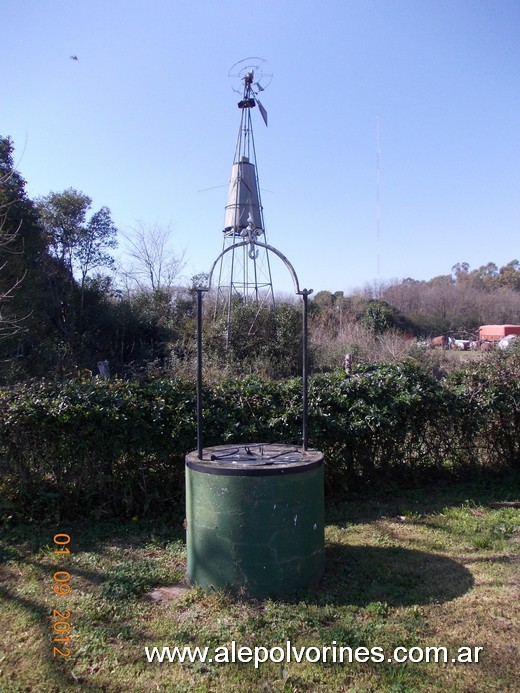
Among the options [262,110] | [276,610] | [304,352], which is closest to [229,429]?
[304,352]

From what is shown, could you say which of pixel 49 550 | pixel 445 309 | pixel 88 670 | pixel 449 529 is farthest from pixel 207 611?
pixel 445 309

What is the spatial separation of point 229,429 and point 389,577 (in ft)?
6.71

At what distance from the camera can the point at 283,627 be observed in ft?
10.5

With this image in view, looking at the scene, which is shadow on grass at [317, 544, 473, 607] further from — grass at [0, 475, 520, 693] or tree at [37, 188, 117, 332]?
tree at [37, 188, 117, 332]

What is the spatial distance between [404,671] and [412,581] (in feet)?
3.66

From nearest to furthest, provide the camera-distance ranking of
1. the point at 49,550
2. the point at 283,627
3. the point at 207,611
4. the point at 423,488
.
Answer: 1. the point at 283,627
2. the point at 207,611
3. the point at 49,550
4. the point at 423,488

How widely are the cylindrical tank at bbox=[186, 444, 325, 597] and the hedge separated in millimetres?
1575

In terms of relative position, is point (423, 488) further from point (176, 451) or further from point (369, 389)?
point (176, 451)

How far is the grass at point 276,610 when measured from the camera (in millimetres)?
2779

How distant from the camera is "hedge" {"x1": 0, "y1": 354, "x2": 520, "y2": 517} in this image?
5078 mm

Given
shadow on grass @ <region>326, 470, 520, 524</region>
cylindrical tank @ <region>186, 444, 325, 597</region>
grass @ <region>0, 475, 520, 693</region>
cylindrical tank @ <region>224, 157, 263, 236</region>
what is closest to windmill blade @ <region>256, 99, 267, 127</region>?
cylindrical tank @ <region>224, 157, 263, 236</region>

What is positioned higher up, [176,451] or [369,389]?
[369,389]

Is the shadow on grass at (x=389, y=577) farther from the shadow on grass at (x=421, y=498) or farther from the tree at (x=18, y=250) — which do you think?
the tree at (x=18, y=250)

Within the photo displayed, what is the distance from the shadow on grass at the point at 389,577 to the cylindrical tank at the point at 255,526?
236 mm
